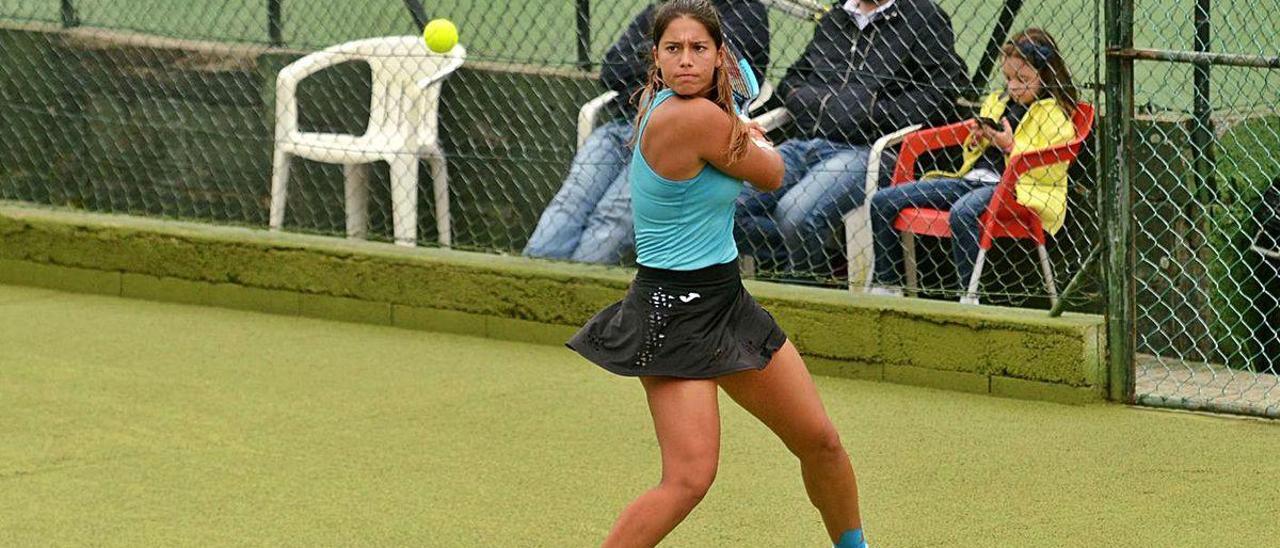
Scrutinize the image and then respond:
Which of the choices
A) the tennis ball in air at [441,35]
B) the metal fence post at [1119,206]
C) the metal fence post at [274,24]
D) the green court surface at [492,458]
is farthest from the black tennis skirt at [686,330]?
the metal fence post at [274,24]

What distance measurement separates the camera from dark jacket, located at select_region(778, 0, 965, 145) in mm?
7195

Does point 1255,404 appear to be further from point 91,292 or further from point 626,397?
point 91,292

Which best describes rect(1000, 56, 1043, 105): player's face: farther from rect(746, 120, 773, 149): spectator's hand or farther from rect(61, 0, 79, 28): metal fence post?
rect(61, 0, 79, 28): metal fence post

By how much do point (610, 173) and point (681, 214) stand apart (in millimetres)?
3707

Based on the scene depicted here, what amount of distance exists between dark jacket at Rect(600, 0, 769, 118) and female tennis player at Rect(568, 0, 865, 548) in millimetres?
3291

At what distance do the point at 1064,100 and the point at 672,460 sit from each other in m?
3.20

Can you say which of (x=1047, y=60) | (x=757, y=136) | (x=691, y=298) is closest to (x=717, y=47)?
(x=757, y=136)

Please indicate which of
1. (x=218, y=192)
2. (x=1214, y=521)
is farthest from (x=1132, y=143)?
(x=218, y=192)

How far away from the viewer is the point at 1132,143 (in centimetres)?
639

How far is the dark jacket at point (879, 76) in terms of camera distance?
720cm

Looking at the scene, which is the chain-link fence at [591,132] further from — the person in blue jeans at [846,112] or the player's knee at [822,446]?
the player's knee at [822,446]

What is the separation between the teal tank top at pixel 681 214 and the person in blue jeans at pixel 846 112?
123 inches

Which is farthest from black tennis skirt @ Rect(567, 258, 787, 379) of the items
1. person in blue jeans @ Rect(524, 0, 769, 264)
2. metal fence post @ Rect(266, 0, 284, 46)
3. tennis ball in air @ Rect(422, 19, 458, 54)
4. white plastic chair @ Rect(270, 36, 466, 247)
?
metal fence post @ Rect(266, 0, 284, 46)

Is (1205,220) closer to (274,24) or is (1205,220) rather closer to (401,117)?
(401,117)
